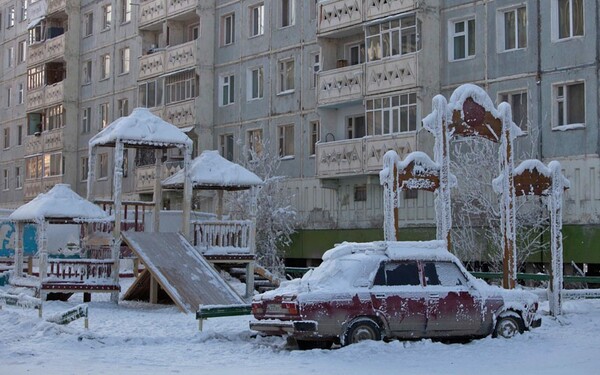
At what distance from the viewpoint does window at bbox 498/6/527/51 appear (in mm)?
32844

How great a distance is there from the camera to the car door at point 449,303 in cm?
1653

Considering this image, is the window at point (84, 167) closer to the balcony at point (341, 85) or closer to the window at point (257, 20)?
the window at point (257, 20)

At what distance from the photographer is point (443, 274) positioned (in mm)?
17031

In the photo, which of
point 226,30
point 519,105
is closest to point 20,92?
point 226,30

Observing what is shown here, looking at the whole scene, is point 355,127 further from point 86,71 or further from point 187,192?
point 86,71

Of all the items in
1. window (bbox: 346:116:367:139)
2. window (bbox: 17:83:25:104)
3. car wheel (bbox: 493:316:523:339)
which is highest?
window (bbox: 17:83:25:104)

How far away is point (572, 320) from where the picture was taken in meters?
20.9

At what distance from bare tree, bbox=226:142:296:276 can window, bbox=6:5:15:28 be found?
92.7ft

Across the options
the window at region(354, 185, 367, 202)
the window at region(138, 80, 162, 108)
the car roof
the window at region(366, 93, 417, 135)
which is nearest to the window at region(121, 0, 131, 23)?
the window at region(138, 80, 162, 108)

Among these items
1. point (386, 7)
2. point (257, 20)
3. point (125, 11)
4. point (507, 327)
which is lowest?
point (507, 327)

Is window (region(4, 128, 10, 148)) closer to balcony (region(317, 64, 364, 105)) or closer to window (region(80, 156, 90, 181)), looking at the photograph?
window (region(80, 156, 90, 181))

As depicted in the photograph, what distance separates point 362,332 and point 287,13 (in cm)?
2782

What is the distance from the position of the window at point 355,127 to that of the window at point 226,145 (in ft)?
25.3

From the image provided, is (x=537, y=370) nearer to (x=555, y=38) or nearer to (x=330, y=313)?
(x=330, y=313)
